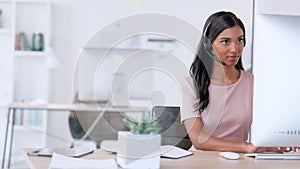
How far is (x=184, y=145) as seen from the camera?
2398 mm

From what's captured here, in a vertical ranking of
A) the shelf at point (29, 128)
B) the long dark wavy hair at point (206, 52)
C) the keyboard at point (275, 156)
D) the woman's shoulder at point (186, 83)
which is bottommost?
the shelf at point (29, 128)

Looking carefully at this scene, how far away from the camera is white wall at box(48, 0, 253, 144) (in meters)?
5.55

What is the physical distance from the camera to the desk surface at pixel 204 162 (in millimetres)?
1732

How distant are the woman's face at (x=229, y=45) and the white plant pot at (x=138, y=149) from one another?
102 centimetres

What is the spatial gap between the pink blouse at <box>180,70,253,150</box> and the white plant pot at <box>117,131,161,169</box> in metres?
0.78

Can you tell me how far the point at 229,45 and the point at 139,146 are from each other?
3.70 feet

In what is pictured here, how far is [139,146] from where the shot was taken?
61.8 inches

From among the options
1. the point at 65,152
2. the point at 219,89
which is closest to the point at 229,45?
the point at 219,89

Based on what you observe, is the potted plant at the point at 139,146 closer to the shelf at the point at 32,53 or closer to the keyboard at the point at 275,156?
the keyboard at the point at 275,156

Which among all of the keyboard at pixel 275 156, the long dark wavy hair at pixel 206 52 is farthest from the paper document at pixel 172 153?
the long dark wavy hair at pixel 206 52

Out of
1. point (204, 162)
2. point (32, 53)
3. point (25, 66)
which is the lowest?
point (204, 162)

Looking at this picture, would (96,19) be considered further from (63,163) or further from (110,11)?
(63,163)

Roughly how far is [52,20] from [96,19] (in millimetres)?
479

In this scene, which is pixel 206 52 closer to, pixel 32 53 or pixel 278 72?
pixel 278 72
